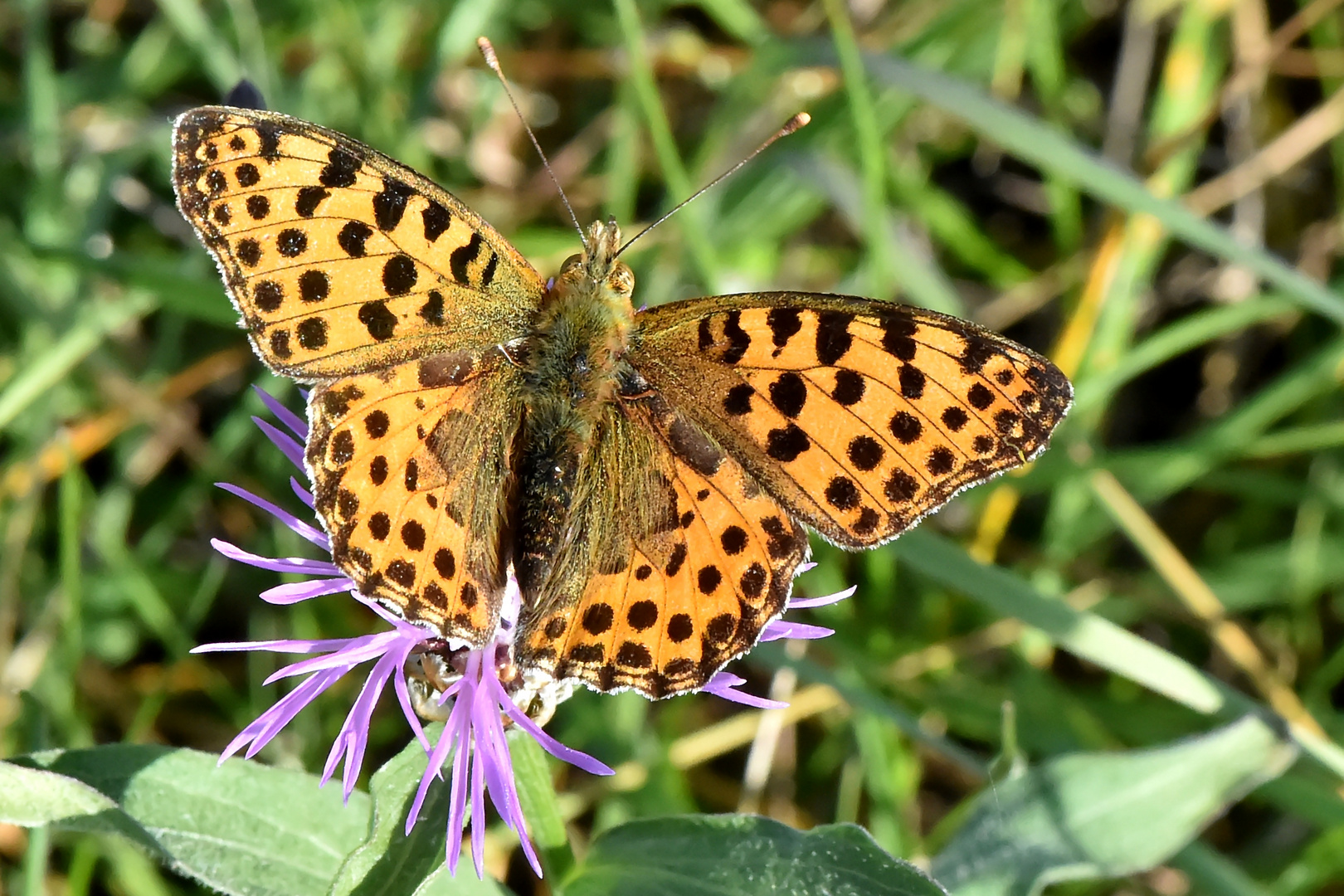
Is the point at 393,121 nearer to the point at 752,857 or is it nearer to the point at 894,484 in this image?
the point at 894,484

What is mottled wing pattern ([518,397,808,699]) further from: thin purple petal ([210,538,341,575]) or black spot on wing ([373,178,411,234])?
black spot on wing ([373,178,411,234])

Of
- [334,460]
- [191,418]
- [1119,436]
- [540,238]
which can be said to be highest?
[540,238]

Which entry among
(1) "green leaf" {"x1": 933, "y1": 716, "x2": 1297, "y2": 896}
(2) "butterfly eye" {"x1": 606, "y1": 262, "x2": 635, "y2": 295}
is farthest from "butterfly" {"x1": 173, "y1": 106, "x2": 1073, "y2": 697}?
(1) "green leaf" {"x1": 933, "y1": 716, "x2": 1297, "y2": 896}

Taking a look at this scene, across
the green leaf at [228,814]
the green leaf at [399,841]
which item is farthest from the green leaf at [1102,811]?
the green leaf at [228,814]

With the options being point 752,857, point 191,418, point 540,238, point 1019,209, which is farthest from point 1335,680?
point 191,418

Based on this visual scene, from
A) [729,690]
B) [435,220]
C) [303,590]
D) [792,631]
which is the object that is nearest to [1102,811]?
[792,631]

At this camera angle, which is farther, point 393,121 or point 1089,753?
point 393,121
